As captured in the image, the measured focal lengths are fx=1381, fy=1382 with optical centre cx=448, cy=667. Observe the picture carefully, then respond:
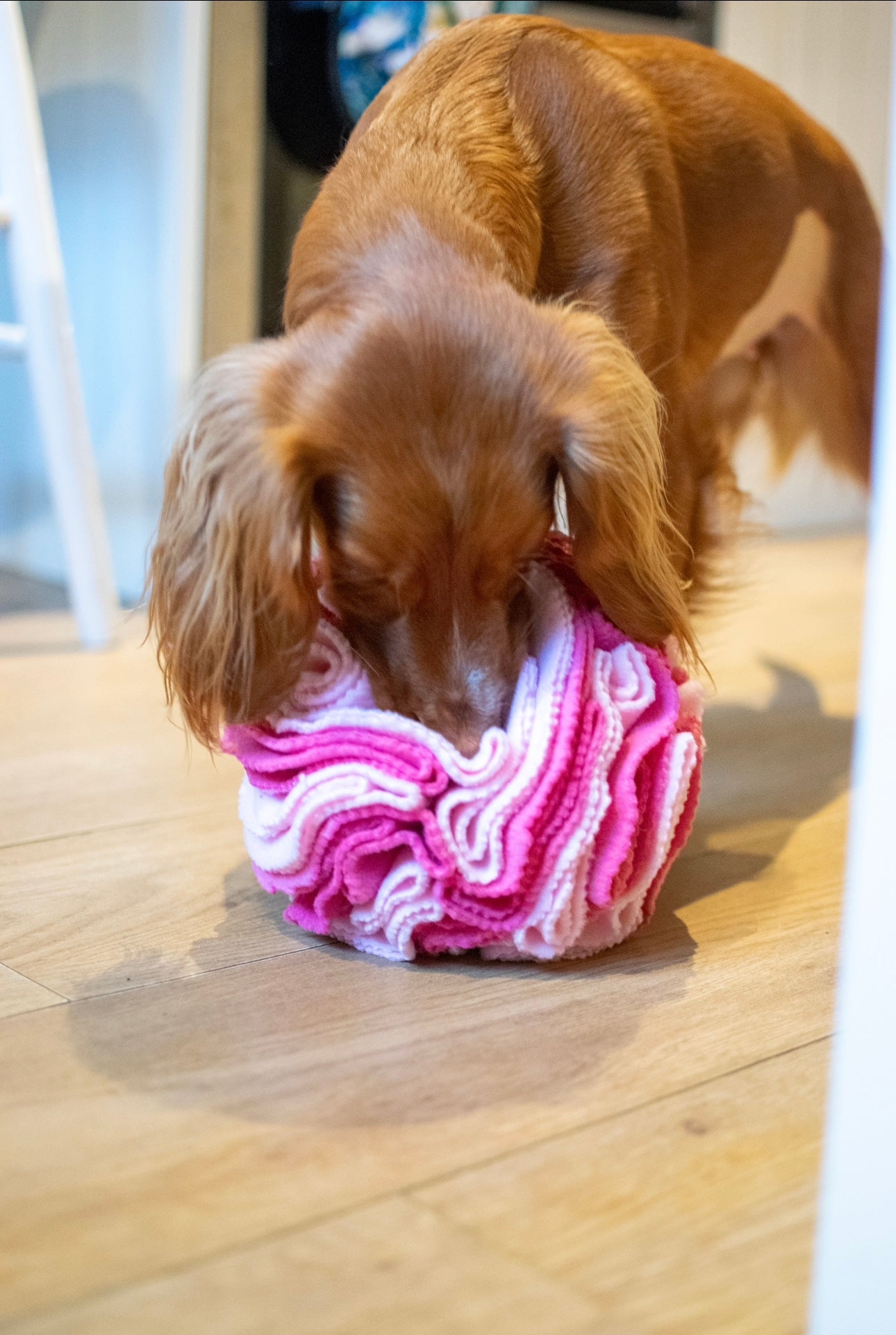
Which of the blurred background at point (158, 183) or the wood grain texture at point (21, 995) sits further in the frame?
the blurred background at point (158, 183)

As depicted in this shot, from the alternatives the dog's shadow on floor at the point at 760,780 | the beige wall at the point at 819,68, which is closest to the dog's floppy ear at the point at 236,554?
the dog's shadow on floor at the point at 760,780

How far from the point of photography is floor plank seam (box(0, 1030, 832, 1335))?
2.24 ft

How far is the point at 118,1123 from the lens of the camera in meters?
0.86

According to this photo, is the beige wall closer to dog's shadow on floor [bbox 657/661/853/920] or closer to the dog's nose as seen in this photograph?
dog's shadow on floor [bbox 657/661/853/920]

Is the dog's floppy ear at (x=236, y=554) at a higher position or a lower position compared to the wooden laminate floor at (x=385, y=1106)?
higher

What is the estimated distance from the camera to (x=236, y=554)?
3.77 feet

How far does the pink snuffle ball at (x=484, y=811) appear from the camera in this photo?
1.07 m

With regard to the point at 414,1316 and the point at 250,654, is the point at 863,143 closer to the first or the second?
the point at 250,654

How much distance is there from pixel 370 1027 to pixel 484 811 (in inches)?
7.4

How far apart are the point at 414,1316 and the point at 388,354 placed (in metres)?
0.73

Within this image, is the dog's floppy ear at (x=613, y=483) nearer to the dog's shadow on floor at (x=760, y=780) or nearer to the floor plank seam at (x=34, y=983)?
the dog's shadow on floor at (x=760, y=780)

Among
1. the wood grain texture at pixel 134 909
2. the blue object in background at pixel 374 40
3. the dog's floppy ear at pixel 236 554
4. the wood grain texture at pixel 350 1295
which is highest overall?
the blue object in background at pixel 374 40

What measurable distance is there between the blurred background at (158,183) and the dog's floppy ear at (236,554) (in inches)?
60.9

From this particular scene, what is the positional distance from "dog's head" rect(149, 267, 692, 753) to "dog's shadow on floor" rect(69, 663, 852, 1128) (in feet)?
0.66
